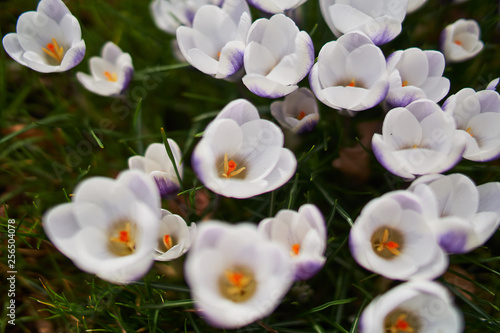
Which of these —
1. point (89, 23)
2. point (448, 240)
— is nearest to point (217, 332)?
point (448, 240)

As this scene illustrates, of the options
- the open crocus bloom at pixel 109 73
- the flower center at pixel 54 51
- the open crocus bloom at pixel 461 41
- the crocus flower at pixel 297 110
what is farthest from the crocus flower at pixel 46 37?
the open crocus bloom at pixel 461 41

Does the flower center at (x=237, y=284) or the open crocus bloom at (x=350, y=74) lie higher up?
the open crocus bloom at (x=350, y=74)

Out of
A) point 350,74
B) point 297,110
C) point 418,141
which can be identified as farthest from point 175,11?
point 418,141

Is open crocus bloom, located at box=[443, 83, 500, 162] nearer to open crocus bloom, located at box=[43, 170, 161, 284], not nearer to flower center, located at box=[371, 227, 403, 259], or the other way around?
flower center, located at box=[371, 227, 403, 259]

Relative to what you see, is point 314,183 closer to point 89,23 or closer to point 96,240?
point 96,240

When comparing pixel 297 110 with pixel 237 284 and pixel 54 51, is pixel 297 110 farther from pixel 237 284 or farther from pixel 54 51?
pixel 54 51

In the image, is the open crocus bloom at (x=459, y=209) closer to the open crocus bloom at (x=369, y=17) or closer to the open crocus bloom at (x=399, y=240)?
the open crocus bloom at (x=399, y=240)

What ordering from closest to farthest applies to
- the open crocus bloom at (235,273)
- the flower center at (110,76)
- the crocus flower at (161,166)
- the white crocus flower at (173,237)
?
the open crocus bloom at (235,273)
the white crocus flower at (173,237)
the crocus flower at (161,166)
the flower center at (110,76)

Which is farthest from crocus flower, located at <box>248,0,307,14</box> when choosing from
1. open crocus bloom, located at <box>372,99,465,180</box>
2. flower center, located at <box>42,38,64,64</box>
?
flower center, located at <box>42,38,64,64</box>
